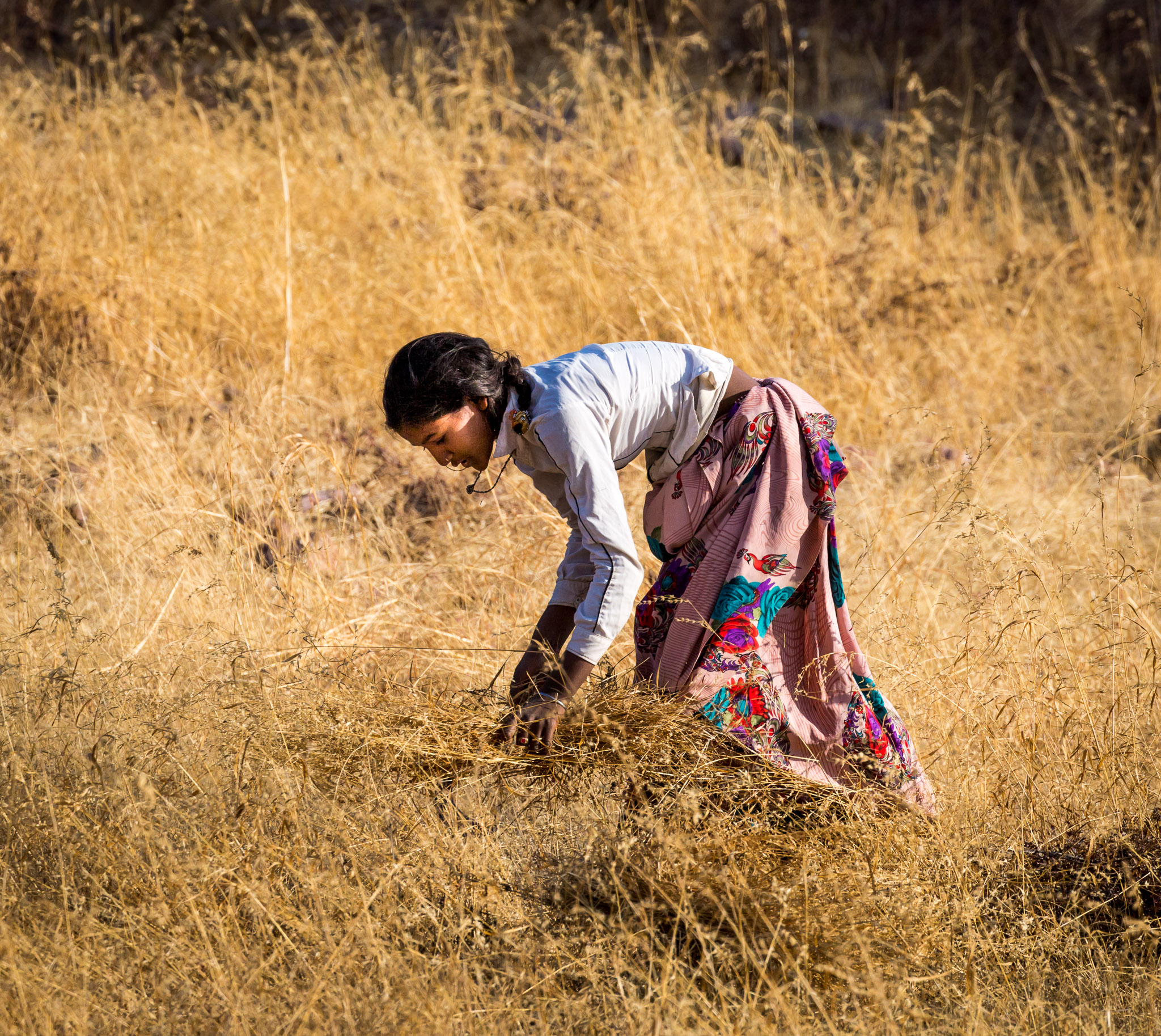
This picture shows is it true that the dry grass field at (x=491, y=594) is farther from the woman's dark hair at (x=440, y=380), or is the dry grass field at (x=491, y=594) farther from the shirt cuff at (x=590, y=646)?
the woman's dark hair at (x=440, y=380)

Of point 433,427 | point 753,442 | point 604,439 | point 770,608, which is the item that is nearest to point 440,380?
point 433,427

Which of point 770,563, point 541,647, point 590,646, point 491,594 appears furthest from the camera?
point 491,594

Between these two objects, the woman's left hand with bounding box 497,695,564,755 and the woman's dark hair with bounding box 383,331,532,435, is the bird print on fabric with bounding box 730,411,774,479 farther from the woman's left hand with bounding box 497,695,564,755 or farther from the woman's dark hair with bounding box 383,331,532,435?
the woman's left hand with bounding box 497,695,564,755

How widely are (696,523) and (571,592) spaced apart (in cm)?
30

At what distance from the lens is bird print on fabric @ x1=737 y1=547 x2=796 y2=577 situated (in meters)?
2.00

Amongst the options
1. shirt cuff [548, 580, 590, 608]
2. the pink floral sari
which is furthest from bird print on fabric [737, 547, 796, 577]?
shirt cuff [548, 580, 590, 608]

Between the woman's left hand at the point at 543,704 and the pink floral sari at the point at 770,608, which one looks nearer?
the woman's left hand at the point at 543,704

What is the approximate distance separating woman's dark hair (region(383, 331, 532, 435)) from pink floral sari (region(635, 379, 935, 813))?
1.53 ft

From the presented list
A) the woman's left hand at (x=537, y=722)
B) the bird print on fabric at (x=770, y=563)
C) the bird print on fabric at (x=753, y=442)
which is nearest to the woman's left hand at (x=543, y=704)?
the woman's left hand at (x=537, y=722)

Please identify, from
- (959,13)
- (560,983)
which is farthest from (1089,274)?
(560,983)

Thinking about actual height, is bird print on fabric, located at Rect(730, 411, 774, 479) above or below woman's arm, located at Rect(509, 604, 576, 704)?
above

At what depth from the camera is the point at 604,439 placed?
6.28 feet

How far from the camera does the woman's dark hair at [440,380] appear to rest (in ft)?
6.09

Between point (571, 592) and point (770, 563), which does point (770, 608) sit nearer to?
point (770, 563)
